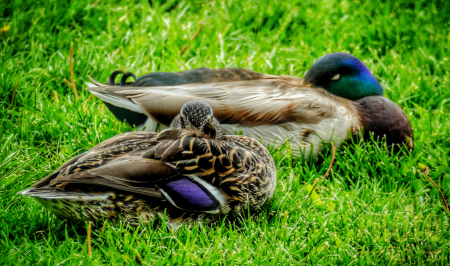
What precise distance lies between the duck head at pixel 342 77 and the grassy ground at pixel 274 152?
0.54m

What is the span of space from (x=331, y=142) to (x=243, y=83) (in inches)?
33.3

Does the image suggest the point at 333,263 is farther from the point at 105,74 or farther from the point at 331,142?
the point at 105,74

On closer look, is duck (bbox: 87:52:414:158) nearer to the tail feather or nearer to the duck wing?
the duck wing

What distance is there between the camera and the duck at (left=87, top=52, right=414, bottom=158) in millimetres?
3586

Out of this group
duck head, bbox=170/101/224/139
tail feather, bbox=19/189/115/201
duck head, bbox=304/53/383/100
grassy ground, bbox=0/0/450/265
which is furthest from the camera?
duck head, bbox=304/53/383/100

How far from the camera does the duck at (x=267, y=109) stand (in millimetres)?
3586

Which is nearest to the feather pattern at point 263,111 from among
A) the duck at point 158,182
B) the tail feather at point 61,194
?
the duck at point 158,182

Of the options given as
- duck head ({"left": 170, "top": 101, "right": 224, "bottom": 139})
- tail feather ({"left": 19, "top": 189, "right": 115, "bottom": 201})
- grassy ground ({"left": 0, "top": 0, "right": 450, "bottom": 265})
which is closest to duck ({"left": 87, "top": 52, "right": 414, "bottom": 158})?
grassy ground ({"left": 0, "top": 0, "right": 450, "bottom": 265})

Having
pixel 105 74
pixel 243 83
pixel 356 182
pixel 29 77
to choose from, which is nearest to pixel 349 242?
pixel 356 182

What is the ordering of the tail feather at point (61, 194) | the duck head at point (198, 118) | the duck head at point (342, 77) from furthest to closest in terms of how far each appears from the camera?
the duck head at point (342, 77)
the duck head at point (198, 118)
the tail feather at point (61, 194)

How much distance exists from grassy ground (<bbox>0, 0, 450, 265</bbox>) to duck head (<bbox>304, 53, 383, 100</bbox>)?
1.76 feet

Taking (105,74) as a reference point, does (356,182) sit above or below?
below

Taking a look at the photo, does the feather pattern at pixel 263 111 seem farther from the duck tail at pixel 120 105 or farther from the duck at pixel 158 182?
the duck at pixel 158 182

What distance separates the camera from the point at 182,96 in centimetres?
356
